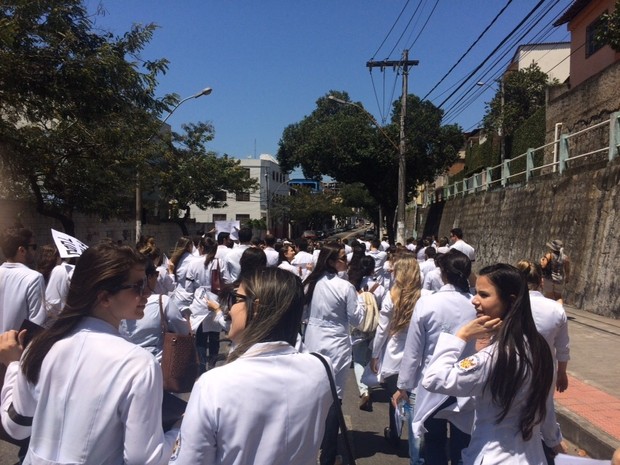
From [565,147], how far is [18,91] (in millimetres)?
11943

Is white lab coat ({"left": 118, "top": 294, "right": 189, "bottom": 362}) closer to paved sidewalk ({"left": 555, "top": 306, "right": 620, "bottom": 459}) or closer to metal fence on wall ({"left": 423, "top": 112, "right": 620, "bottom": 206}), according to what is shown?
paved sidewalk ({"left": 555, "top": 306, "right": 620, "bottom": 459})

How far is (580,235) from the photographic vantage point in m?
12.1

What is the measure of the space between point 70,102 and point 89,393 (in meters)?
9.81

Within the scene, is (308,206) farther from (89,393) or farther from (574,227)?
(89,393)

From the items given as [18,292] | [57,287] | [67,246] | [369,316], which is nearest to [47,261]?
[57,287]

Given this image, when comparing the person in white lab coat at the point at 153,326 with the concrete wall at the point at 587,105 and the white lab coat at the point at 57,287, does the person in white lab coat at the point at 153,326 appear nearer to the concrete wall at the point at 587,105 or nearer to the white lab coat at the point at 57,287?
the white lab coat at the point at 57,287

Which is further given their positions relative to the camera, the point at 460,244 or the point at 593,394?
the point at 460,244

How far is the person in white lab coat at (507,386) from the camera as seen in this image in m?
2.38

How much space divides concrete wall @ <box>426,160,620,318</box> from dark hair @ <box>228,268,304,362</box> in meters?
9.99

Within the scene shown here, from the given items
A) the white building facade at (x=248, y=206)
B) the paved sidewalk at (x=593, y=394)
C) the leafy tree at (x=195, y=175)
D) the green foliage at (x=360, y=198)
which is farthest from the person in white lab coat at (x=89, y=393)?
the green foliage at (x=360, y=198)

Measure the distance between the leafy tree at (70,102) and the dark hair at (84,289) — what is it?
7378 mm

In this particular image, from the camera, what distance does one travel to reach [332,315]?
471 centimetres

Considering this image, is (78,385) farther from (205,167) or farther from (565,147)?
(205,167)

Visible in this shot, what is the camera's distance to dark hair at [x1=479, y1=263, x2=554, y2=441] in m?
2.36
